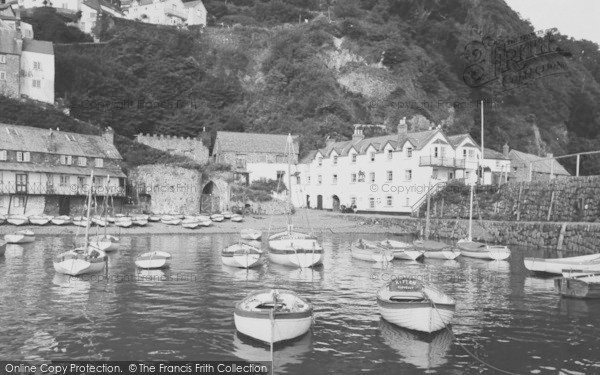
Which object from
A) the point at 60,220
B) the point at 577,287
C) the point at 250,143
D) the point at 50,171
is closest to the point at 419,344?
the point at 577,287

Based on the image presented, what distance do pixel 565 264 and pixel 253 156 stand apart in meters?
53.3

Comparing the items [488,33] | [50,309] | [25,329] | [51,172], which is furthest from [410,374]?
[488,33]

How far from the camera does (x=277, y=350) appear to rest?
16219 millimetres

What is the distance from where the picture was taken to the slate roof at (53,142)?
199 ft

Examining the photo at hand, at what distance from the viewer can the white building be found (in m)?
114

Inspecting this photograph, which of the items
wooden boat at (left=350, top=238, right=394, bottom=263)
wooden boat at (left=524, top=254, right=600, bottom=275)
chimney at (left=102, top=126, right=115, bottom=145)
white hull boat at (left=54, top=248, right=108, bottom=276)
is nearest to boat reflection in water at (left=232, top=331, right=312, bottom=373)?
white hull boat at (left=54, top=248, right=108, bottom=276)

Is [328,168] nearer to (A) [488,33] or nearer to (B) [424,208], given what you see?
(B) [424,208]

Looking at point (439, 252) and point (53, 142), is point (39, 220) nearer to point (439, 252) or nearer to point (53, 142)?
point (53, 142)

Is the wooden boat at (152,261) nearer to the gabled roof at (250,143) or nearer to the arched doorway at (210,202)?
the arched doorway at (210,202)

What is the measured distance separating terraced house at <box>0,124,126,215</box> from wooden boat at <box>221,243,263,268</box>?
101 feet

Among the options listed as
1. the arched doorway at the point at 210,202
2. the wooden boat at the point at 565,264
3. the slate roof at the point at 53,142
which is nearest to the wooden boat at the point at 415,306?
the wooden boat at the point at 565,264

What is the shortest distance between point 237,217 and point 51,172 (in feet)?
68.2

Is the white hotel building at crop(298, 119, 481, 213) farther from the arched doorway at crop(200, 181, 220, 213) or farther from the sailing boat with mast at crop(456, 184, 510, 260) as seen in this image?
the sailing boat with mast at crop(456, 184, 510, 260)

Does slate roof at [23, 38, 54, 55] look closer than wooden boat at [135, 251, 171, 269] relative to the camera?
No
